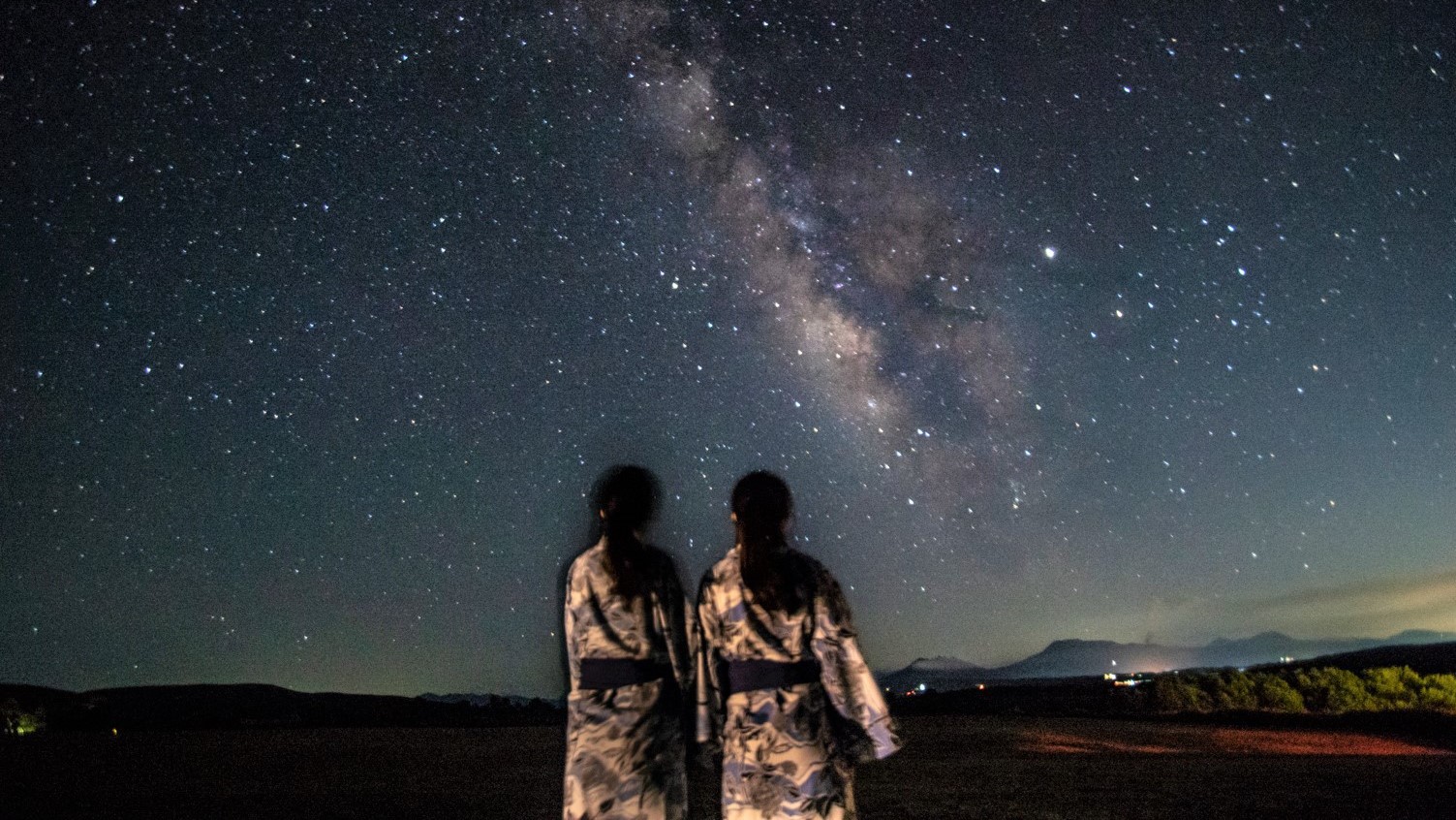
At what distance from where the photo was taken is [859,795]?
8.28m

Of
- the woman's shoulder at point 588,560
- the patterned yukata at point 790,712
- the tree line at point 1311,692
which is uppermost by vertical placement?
the woman's shoulder at point 588,560

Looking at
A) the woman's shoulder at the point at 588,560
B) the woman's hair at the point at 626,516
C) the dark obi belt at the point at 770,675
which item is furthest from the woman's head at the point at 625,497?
the dark obi belt at the point at 770,675

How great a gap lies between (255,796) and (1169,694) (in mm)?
17881

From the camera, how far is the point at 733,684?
4.05m

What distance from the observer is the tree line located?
15281 mm

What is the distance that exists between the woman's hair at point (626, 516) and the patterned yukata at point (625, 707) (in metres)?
0.06

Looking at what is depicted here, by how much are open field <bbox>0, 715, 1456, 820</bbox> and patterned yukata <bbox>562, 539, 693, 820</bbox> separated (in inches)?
154

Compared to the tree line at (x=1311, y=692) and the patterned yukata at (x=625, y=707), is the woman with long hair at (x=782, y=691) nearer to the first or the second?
the patterned yukata at (x=625, y=707)

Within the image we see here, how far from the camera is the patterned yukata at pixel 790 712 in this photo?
154 inches

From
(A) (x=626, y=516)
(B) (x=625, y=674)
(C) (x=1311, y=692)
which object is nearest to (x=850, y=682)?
(B) (x=625, y=674)

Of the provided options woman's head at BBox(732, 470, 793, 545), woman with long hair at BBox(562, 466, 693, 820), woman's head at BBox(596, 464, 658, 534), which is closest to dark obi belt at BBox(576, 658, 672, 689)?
woman with long hair at BBox(562, 466, 693, 820)

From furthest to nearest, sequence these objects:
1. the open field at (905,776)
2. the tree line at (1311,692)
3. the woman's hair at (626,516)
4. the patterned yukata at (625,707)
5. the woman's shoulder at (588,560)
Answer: the tree line at (1311,692), the open field at (905,776), the woman's shoulder at (588,560), the woman's hair at (626,516), the patterned yukata at (625,707)

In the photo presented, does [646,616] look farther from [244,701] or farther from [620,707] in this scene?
[244,701]

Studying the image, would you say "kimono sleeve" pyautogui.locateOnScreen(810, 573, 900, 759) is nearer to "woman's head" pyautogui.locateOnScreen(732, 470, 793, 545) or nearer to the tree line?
"woman's head" pyautogui.locateOnScreen(732, 470, 793, 545)
